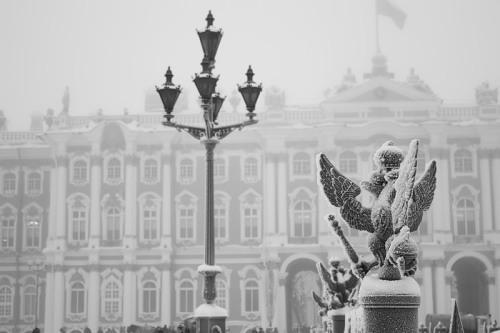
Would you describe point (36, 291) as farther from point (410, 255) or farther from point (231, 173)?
point (410, 255)

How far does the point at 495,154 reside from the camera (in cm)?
4053

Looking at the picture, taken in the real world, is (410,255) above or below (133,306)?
above

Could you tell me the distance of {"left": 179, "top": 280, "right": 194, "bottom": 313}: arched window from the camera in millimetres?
40031

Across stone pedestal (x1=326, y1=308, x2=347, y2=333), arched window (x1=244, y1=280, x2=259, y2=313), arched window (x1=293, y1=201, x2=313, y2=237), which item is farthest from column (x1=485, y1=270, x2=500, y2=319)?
stone pedestal (x1=326, y1=308, x2=347, y2=333)

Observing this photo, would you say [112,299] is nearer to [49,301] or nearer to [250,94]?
[49,301]

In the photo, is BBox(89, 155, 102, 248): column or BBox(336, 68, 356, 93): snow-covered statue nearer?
BBox(89, 155, 102, 248): column

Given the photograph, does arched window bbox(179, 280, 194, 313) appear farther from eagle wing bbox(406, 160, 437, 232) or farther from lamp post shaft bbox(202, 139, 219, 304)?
eagle wing bbox(406, 160, 437, 232)

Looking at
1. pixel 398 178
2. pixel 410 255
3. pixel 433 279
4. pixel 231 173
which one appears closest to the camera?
pixel 410 255

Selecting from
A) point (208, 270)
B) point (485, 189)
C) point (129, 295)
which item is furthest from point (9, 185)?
point (208, 270)

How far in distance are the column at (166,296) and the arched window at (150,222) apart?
1820 millimetres

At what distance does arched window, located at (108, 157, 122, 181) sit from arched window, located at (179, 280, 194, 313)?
635cm

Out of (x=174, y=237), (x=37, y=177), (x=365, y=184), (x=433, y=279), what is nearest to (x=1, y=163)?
(x=37, y=177)

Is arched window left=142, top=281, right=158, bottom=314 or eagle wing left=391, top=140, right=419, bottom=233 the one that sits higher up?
eagle wing left=391, top=140, right=419, bottom=233

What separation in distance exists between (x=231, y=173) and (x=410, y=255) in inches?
1494
